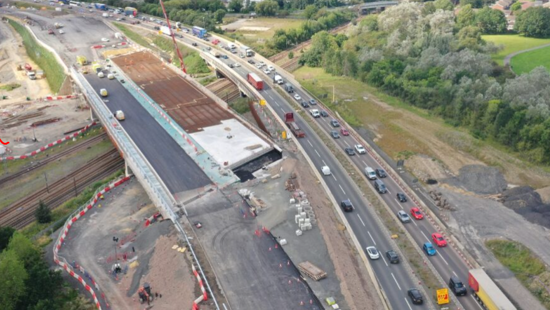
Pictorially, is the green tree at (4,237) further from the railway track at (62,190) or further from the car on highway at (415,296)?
the car on highway at (415,296)

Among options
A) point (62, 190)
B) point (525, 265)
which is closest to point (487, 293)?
point (525, 265)

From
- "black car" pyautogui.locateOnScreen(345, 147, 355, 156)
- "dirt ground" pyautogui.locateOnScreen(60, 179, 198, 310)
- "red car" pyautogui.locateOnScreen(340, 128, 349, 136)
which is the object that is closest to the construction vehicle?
"dirt ground" pyautogui.locateOnScreen(60, 179, 198, 310)

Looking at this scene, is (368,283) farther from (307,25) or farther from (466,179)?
(307,25)

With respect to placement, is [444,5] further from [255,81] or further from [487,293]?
[487,293]

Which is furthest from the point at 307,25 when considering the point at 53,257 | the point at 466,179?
the point at 53,257

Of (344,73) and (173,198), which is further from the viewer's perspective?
(344,73)

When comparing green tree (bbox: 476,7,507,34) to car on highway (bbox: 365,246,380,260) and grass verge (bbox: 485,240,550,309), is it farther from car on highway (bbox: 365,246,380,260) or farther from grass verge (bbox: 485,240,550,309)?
car on highway (bbox: 365,246,380,260)

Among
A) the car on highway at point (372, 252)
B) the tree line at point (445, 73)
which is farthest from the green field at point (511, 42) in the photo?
the car on highway at point (372, 252)
